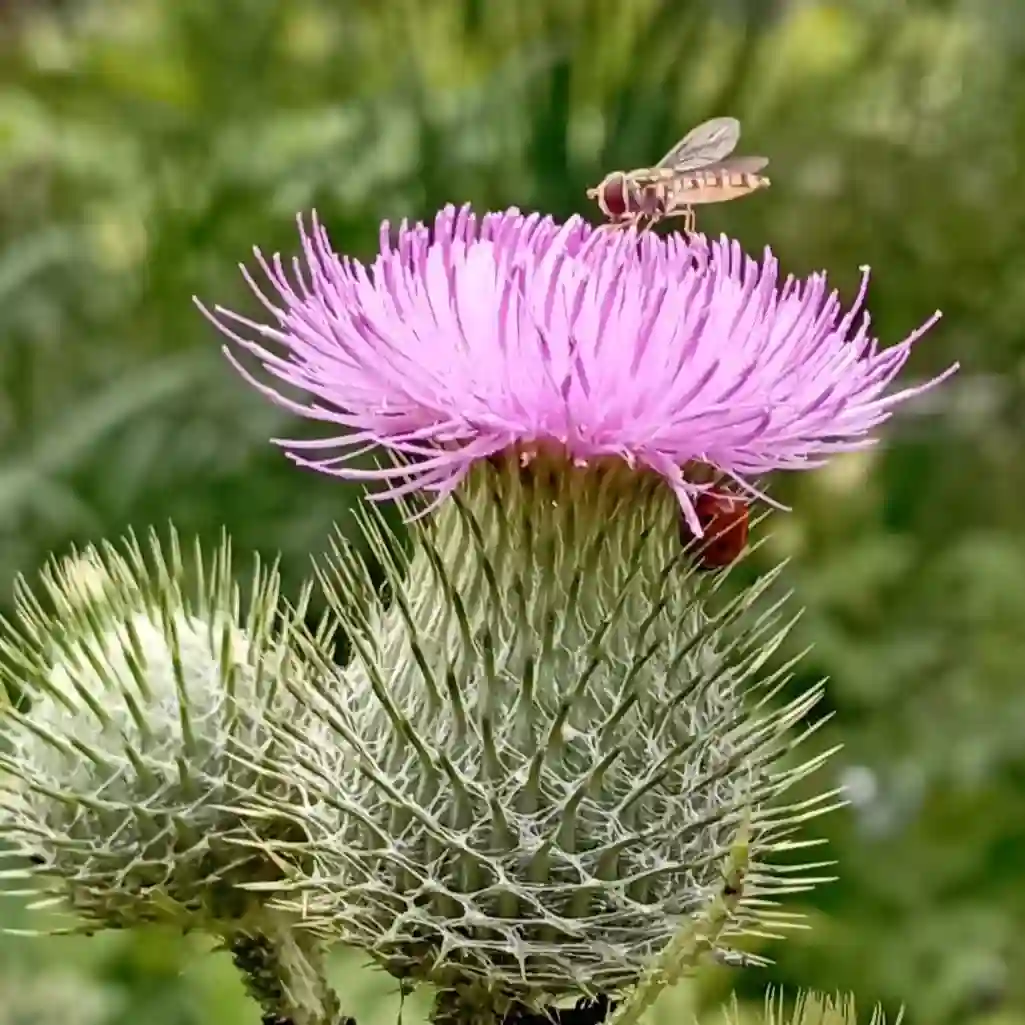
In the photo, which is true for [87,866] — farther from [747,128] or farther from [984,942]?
[747,128]

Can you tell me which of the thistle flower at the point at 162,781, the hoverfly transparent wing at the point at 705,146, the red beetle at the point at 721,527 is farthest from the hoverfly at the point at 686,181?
the thistle flower at the point at 162,781

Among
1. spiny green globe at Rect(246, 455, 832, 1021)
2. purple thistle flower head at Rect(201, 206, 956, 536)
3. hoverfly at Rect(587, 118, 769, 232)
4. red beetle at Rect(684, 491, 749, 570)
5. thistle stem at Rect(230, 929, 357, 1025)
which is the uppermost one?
hoverfly at Rect(587, 118, 769, 232)

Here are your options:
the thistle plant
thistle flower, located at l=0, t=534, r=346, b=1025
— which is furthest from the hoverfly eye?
thistle flower, located at l=0, t=534, r=346, b=1025

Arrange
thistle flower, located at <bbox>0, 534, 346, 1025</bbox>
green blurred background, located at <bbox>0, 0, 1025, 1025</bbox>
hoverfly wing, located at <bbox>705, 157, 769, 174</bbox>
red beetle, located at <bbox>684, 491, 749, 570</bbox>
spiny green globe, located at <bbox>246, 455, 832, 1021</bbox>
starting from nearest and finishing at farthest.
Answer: spiny green globe, located at <bbox>246, 455, 832, 1021</bbox>
red beetle, located at <bbox>684, 491, 749, 570</bbox>
thistle flower, located at <bbox>0, 534, 346, 1025</bbox>
hoverfly wing, located at <bbox>705, 157, 769, 174</bbox>
green blurred background, located at <bbox>0, 0, 1025, 1025</bbox>

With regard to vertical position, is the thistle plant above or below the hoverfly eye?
below

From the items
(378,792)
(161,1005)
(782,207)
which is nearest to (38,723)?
(378,792)

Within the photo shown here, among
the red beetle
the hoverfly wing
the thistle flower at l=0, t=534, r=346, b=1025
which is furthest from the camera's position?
the hoverfly wing

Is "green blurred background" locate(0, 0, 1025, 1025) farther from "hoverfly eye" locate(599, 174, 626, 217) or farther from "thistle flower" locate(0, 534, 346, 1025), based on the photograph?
"hoverfly eye" locate(599, 174, 626, 217)

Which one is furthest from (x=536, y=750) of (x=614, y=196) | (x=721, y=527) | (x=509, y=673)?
(x=614, y=196)
